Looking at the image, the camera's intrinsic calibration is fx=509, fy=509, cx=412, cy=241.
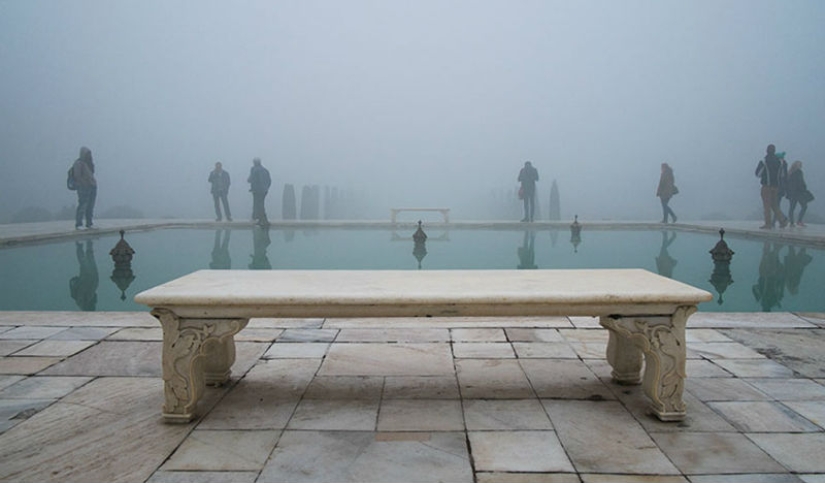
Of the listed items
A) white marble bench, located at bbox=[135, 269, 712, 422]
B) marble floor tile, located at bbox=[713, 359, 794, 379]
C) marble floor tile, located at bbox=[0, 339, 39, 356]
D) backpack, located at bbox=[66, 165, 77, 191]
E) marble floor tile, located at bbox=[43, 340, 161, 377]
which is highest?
backpack, located at bbox=[66, 165, 77, 191]

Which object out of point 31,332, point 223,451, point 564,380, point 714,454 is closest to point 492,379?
point 564,380

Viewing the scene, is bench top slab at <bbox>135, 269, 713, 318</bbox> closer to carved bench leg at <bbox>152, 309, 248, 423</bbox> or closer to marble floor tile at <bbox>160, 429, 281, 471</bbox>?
carved bench leg at <bbox>152, 309, 248, 423</bbox>

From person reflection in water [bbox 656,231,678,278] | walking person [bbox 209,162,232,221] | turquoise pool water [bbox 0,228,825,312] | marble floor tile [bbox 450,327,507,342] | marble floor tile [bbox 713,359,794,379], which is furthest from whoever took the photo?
walking person [bbox 209,162,232,221]

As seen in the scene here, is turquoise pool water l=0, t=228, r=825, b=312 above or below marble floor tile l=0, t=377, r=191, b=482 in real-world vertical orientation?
above

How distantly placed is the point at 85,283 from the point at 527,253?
6.18 metres

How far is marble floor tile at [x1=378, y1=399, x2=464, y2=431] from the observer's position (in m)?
1.93

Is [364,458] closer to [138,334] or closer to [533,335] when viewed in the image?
[533,335]

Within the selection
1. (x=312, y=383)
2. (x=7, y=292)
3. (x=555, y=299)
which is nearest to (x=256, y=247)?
(x=7, y=292)

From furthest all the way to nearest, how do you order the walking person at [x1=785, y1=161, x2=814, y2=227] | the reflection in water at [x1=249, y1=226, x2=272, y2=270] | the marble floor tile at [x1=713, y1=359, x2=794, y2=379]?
1. the walking person at [x1=785, y1=161, x2=814, y2=227]
2. the reflection in water at [x1=249, y1=226, x2=272, y2=270]
3. the marble floor tile at [x1=713, y1=359, x2=794, y2=379]

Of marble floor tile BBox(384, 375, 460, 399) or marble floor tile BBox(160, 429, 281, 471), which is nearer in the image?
marble floor tile BBox(160, 429, 281, 471)

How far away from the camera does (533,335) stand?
317cm

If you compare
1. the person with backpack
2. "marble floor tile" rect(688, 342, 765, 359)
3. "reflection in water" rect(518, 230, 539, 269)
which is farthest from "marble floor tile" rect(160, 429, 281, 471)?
the person with backpack

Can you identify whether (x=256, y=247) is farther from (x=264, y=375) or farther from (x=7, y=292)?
(x=264, y=375)

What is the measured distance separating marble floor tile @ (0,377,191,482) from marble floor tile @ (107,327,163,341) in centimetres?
82
